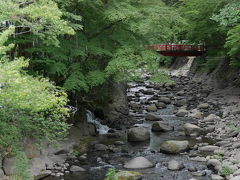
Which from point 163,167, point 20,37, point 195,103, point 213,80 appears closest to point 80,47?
point 20,37

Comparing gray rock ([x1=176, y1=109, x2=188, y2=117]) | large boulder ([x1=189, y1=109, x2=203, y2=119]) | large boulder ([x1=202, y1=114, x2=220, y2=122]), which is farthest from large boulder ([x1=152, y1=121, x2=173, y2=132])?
gray rock ([x1=176, y1=109, x2=188, y2=117])

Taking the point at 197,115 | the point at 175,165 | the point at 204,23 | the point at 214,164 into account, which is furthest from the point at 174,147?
the point at 204,23

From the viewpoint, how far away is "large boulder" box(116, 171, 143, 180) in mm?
11727

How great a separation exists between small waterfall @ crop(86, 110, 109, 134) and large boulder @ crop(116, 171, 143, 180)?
6.61m

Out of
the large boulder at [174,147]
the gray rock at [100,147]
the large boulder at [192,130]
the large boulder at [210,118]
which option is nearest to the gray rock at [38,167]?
the gray rock at [100,147]

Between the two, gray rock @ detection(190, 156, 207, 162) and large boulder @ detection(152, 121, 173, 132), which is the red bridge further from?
gray rock @ detection(190, 156, 207, 162)

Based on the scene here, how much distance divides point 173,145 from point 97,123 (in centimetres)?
593

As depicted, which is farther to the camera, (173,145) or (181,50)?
(181,50)

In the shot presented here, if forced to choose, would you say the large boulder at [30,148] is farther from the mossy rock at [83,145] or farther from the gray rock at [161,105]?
the gray rock at [161,105]

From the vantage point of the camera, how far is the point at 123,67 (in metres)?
15.3

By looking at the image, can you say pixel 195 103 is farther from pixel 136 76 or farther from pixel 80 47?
pixel 80 47

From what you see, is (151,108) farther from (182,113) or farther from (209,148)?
(209,148)

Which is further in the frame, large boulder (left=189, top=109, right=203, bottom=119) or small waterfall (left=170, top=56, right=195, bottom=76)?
small waterfall (left=170, top=56, right=195, bottom=76)

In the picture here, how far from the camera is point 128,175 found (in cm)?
1185
